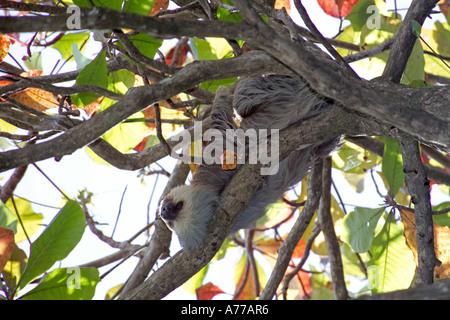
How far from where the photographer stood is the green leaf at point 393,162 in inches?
94.6

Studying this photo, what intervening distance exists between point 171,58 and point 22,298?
2595mm

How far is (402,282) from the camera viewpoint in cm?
250

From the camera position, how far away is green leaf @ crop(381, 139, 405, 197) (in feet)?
7.88

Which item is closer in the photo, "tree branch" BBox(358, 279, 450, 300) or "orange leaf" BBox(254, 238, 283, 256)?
"tree branch" BBox(358, 279, 450, 300)

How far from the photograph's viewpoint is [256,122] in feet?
8.36

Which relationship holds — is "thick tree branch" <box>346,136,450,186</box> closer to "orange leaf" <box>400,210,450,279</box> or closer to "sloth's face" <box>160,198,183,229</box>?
"orange leaf" <box>400,210,450,279</box>

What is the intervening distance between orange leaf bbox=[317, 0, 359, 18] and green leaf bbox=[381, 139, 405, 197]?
4.36 ft

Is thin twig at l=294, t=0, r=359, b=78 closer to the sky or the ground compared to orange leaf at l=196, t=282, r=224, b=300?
closer to the sky

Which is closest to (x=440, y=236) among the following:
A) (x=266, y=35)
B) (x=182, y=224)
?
(x=182, y=224)

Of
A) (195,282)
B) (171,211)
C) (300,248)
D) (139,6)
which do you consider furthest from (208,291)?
(139,6)

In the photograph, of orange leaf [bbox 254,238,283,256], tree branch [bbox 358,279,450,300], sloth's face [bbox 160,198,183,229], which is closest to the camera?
tree branch [bbox 358,279,450,300]

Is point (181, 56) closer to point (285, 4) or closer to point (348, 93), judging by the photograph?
point (285, 4)

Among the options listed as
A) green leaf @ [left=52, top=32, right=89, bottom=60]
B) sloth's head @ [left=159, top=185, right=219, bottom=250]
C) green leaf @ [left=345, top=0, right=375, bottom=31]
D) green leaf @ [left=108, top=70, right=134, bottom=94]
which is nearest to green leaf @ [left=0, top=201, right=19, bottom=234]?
sloth's head @ [left=159, top=185, right=219, bottom=250]
